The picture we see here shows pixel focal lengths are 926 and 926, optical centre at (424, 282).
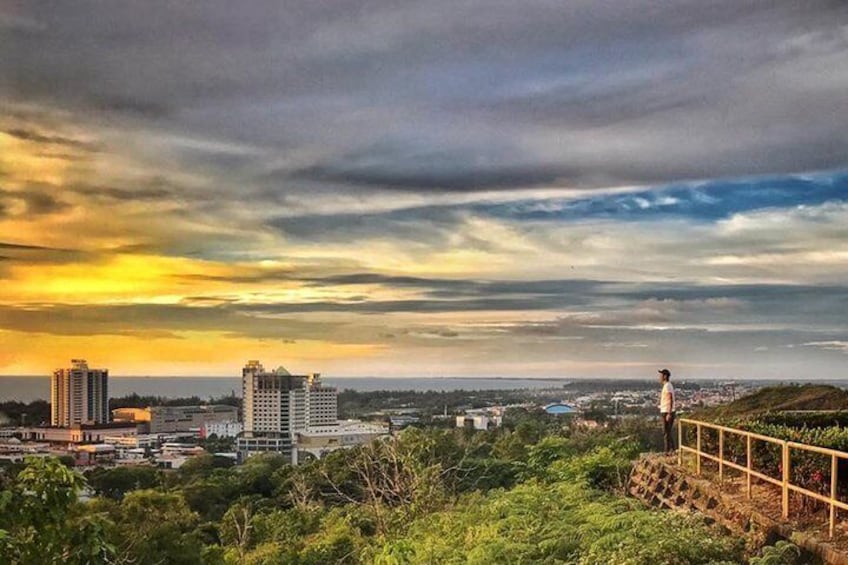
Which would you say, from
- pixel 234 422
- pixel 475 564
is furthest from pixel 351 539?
pixel 234 422

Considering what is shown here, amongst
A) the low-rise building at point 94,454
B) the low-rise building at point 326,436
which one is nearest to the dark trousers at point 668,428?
the low-rise building at point 94,454

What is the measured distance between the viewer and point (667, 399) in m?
16.6

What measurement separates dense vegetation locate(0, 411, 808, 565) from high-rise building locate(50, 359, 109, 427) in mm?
35085

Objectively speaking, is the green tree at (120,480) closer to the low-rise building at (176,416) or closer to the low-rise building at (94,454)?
the low-rise building at (94,454)

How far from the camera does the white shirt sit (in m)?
16.6

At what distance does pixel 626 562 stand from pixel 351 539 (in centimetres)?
1447

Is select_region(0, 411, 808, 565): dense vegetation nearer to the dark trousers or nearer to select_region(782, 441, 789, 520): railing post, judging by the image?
select_region(782, 441, 789, 520): railing post

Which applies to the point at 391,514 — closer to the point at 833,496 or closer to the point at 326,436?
the point at 833,496

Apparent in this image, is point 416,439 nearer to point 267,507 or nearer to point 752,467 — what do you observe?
point 752,467

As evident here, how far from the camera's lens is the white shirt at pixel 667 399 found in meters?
16.6

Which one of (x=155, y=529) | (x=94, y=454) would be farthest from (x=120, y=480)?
(x=94, y=454)

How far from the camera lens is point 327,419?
85375 millimetres

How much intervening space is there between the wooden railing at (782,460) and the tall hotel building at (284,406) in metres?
64.4

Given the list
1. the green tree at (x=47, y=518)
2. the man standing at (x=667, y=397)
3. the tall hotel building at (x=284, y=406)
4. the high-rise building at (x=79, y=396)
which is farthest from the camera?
the tall hotel building at (x=284, y=406)
